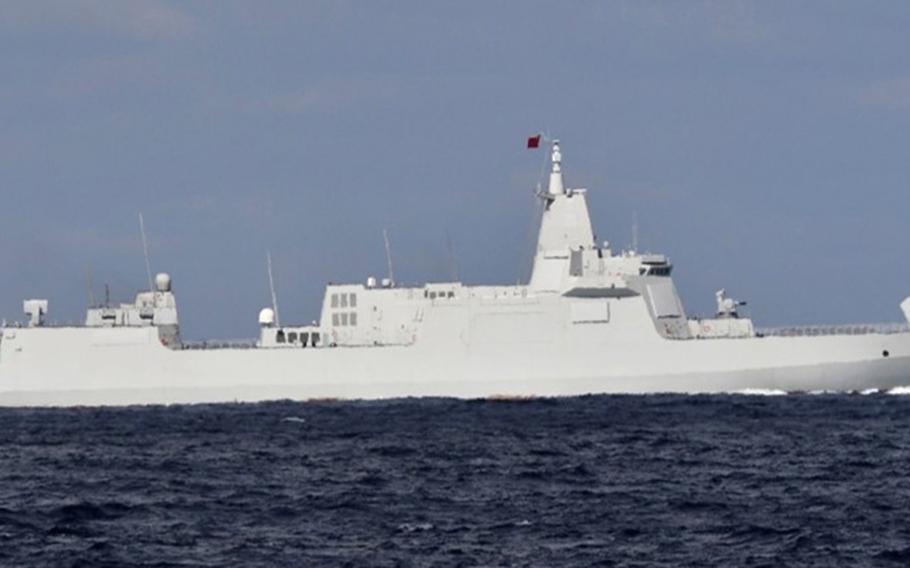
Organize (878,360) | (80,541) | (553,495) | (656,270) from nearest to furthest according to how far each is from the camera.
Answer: (80,541) → (553,495) → (878,360) → (656,270)

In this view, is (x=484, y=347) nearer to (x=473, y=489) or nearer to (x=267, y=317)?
(x=267, y=317)

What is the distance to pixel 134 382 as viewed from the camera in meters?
58.4

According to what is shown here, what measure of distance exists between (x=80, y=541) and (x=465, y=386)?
31.7 metres

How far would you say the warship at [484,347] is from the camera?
179 feet

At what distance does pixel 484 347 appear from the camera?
55.9m

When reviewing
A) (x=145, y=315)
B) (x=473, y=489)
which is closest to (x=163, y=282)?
(x=145, y=315)

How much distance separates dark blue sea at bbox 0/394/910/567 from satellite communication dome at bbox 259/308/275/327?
11682 mm

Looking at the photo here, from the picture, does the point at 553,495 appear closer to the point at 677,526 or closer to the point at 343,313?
the point at 677,526

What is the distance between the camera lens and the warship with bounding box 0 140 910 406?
179ft

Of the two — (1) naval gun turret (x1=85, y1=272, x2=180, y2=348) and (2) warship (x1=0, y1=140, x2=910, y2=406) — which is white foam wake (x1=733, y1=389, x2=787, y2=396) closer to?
(2) warship (x1=0, y1=140, x2=910, y2=406)

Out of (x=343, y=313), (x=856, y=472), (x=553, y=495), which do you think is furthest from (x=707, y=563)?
(x=343, y=313)

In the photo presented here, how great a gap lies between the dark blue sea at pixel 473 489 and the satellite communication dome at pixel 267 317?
38.3 feet

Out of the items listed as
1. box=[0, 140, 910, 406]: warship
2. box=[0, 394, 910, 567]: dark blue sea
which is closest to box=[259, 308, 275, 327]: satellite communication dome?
box=[0, 140, 910, 406]: warship

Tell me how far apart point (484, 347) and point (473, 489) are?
2577cm
